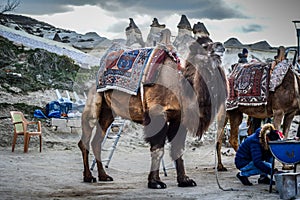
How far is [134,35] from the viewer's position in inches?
411

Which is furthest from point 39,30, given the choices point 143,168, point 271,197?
point 271,197

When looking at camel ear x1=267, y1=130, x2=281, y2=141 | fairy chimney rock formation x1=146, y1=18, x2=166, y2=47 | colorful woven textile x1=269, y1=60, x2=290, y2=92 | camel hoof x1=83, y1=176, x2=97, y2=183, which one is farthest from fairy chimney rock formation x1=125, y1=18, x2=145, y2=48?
camel ear x1=267, y1=130, x2=281, y2=141

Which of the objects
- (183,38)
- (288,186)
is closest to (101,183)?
(183,38)

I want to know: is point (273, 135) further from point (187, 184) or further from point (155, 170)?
point (155, 170)

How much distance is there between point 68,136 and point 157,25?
4.64 meters

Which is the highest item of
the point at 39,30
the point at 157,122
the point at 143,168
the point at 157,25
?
the point at 39,30

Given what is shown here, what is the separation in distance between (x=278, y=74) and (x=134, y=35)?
10.3 ft

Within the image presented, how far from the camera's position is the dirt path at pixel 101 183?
619cm

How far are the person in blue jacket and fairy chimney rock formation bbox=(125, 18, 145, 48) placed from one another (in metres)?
3.96

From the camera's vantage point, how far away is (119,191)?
6.66 m

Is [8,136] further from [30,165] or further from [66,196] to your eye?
[66,196]

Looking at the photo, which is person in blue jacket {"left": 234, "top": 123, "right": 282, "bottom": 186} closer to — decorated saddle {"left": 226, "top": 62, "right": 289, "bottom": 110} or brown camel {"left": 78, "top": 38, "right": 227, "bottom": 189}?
brown camel {"left": 78, "top": 38, "right": 227, "bottom": 189}

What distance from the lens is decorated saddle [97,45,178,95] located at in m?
7.22

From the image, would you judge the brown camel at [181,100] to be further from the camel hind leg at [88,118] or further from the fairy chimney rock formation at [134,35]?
the fairy chimney rock formation at [134,35]
